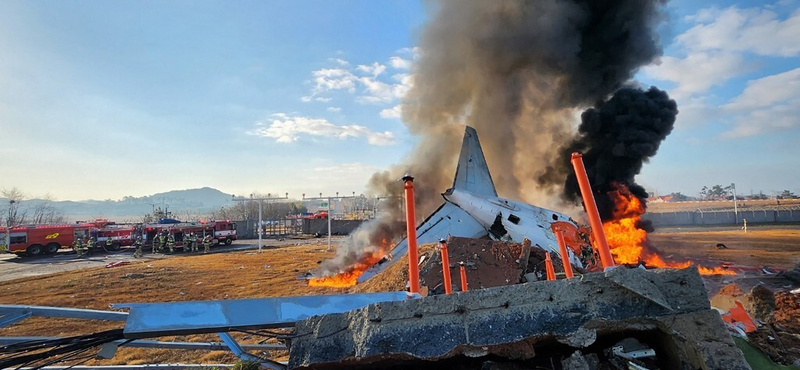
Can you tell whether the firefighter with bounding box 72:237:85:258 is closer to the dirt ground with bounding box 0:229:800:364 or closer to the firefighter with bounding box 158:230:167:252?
the firefighter with bounding box 158:230:167:252

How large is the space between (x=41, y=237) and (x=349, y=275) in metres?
27.1

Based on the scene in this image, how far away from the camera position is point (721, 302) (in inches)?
236

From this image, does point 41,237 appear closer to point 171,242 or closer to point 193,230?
point 171,242

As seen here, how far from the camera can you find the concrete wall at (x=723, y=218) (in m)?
33.9

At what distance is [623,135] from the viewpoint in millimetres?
14406

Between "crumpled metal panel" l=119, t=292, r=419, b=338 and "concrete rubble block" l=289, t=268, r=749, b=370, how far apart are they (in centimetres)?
37

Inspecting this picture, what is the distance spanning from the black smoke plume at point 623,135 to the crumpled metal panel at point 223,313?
48.1ft

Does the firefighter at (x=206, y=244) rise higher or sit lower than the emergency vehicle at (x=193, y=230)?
lower

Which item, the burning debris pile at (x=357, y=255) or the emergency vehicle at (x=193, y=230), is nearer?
the burning debris pile at (x=357, y=255)

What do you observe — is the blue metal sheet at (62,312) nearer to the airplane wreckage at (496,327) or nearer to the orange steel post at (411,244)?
the airplane wreckage at (496,327)

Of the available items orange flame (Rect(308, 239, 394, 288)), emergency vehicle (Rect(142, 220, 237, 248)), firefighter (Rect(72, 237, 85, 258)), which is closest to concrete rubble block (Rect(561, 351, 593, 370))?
orange flame (Rect(308, 239, 394, 288))

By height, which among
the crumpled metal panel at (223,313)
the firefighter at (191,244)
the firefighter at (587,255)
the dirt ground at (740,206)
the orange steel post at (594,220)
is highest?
the orange steel post at (594,220)

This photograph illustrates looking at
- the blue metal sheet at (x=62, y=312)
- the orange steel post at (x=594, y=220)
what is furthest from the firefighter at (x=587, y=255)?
the blue metal sheet at (x=62, y=312)

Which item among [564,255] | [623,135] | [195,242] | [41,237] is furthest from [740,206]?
[41,237]
